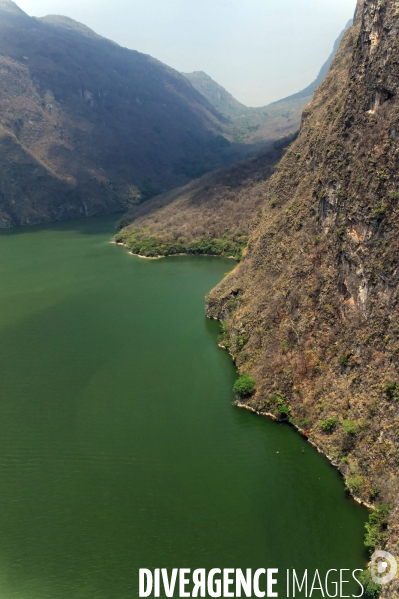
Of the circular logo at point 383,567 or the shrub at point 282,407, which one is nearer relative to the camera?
the circular logo at point 383,567

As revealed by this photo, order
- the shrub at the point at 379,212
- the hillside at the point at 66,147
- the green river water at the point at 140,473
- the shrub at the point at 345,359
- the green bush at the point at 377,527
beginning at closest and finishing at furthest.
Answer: the green bush at the point at 377,527
the green river water at the point at 140,473
the shrub at the point at 379,212
the shrub at the point at 345,359
the hillside at the point at 66,147

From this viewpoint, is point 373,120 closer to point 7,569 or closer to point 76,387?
point 76,387

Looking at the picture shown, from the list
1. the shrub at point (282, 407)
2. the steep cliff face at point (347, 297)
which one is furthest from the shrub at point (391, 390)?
Result: the shrub at point (282, 407)

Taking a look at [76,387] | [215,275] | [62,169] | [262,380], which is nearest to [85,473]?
[76,387]

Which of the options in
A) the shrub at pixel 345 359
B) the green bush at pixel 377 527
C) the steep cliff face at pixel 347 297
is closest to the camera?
the green bush at pixel 377 527

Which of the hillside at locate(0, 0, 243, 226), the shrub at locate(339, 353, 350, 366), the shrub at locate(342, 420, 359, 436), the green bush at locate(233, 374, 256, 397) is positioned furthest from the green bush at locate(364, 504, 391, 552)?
the hillside at locate(0, 0, 243, 226)

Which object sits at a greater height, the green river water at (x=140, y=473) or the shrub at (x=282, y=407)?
the shrub at (x=282, y=407)

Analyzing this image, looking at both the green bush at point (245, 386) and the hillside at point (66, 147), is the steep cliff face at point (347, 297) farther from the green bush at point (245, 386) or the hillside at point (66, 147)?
the hillside at point (66, 147)
